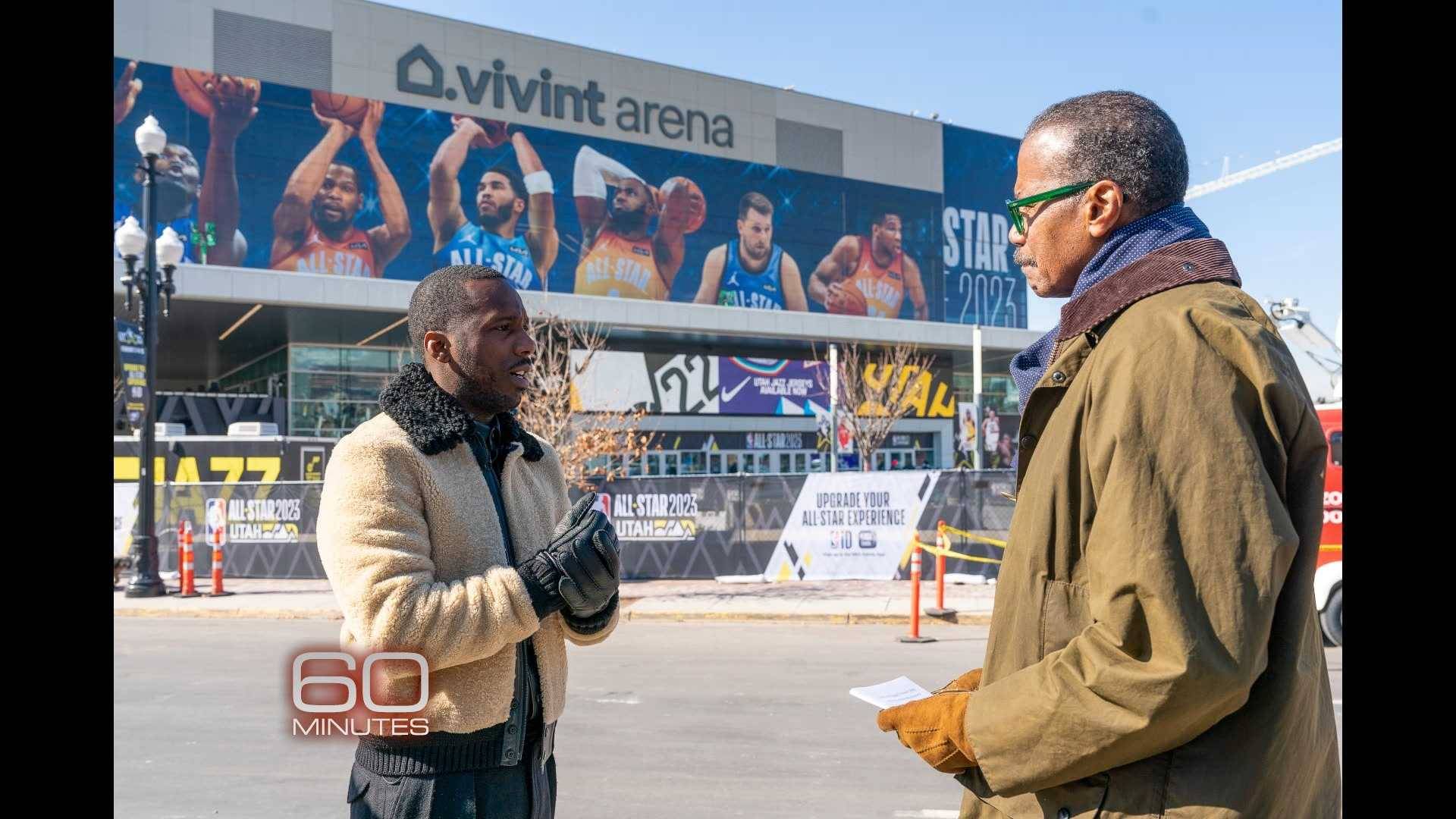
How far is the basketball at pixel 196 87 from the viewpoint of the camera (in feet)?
117

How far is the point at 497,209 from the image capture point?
1622 inches

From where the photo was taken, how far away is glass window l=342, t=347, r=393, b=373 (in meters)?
39.8

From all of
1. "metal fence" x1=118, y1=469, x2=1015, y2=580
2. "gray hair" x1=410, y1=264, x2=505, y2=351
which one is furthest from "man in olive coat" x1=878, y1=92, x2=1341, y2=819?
"metal fence" x1=118, y1=469, x2=1015, y2=580

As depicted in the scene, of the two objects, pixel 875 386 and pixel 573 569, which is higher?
pixel 875 386

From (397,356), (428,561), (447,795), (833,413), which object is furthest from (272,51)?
(447,795)

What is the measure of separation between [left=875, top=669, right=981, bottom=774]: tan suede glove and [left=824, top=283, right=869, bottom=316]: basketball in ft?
156

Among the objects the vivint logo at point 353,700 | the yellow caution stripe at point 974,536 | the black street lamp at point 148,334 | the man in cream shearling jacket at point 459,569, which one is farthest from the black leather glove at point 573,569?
the black street lamp at point 148,334

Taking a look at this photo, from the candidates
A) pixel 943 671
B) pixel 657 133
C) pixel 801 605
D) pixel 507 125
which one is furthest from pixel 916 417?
pixel 943 671

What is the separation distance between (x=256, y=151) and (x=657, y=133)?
15.7 metres

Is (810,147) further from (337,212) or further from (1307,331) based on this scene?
(1307,331)

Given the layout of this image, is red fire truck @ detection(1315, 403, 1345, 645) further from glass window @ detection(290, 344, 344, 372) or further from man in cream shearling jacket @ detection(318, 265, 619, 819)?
glass window @ detection(290, 344, 344, 372)

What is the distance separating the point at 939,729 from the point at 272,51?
135 ft
